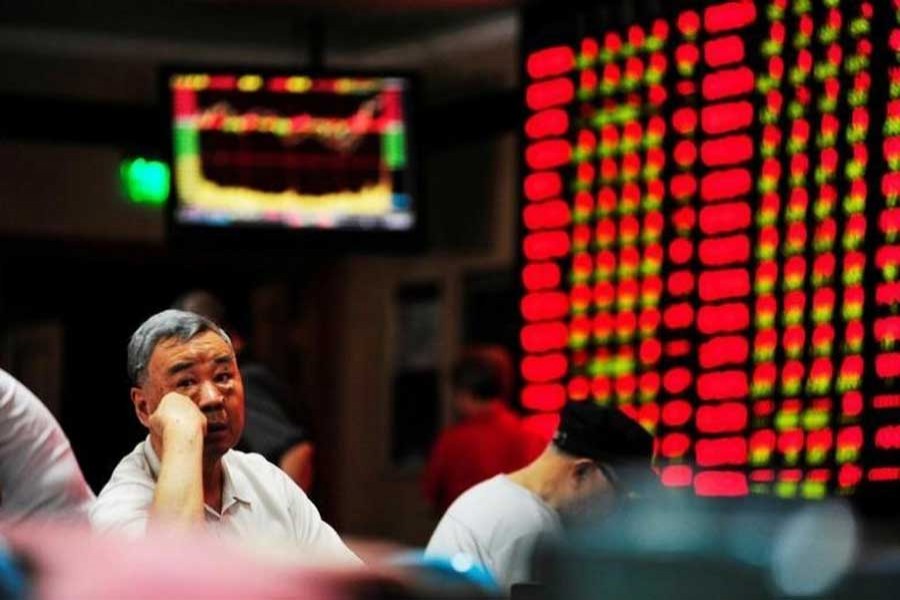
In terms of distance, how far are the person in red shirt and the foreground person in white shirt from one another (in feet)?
12.1

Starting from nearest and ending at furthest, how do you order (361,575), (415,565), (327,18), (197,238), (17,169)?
(361,575)
(415,565)
(197,238)
(327,18)
(17,169)

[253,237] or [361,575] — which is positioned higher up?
[253,237]

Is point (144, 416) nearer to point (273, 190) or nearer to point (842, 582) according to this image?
point (842, 582)

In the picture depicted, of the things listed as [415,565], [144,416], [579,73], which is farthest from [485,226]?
[415,565]

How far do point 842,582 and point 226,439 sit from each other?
2077mm

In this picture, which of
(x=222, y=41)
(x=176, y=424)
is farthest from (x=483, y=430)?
(x=176, y=424)

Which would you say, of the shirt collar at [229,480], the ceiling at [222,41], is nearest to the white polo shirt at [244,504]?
the shirt collar at [229,480]

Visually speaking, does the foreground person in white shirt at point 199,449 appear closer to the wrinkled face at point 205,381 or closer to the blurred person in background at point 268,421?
the wrinkled face at point 205,381

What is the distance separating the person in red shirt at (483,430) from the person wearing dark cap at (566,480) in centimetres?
269

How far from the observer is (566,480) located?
464cm

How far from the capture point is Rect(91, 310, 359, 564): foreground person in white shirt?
3502mm

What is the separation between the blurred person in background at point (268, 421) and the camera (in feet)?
17.6

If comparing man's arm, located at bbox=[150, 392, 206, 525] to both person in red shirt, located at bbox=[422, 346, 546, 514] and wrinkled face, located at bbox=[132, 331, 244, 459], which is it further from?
person in red shirt, located at bbox=[422, 346, 546, 514]

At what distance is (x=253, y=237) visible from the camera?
307 inches
